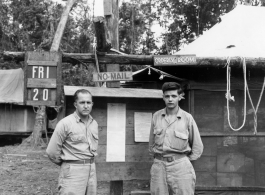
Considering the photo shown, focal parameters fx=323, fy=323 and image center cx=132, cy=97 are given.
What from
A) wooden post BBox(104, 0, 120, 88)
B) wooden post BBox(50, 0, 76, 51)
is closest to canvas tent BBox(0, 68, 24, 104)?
wooden post BBox(50, 0, 76, 51)

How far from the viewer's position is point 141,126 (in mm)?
5285

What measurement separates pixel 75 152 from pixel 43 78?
1.50 metres

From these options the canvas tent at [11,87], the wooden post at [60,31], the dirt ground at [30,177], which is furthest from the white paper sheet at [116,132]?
the canvas tent at [11,87]

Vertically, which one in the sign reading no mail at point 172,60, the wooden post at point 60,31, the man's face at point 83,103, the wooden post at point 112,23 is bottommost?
the man's face at point 83,103

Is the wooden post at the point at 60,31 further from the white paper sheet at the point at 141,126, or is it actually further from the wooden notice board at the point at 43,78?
the white paper sheet at the point at 141,126

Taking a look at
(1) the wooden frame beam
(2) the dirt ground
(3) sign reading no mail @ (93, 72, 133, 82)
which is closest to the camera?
(3) sign reading no mail @ (93, 72, 133, 82)

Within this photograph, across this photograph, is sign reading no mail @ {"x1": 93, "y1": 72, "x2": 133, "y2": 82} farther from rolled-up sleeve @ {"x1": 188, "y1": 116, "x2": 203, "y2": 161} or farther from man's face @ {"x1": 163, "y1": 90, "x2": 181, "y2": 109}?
rolled-up sleeve @ {"x1": 188, "y1": 116, "x2": 203, "y2": 161}

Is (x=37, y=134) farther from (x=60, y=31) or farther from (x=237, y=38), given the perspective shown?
(x=237, y=38)

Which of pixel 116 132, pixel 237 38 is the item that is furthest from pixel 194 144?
pixel 237 38

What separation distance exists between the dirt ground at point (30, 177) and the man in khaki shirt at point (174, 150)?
302 centimetres

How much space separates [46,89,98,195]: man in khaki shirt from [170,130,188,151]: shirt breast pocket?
1037mm

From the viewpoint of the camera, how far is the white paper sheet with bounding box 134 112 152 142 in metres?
5.25

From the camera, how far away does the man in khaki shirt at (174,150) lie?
413 centimetres

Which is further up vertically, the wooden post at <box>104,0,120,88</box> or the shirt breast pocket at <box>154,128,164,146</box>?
the wooden post at <box>104,0,120,88</box>
